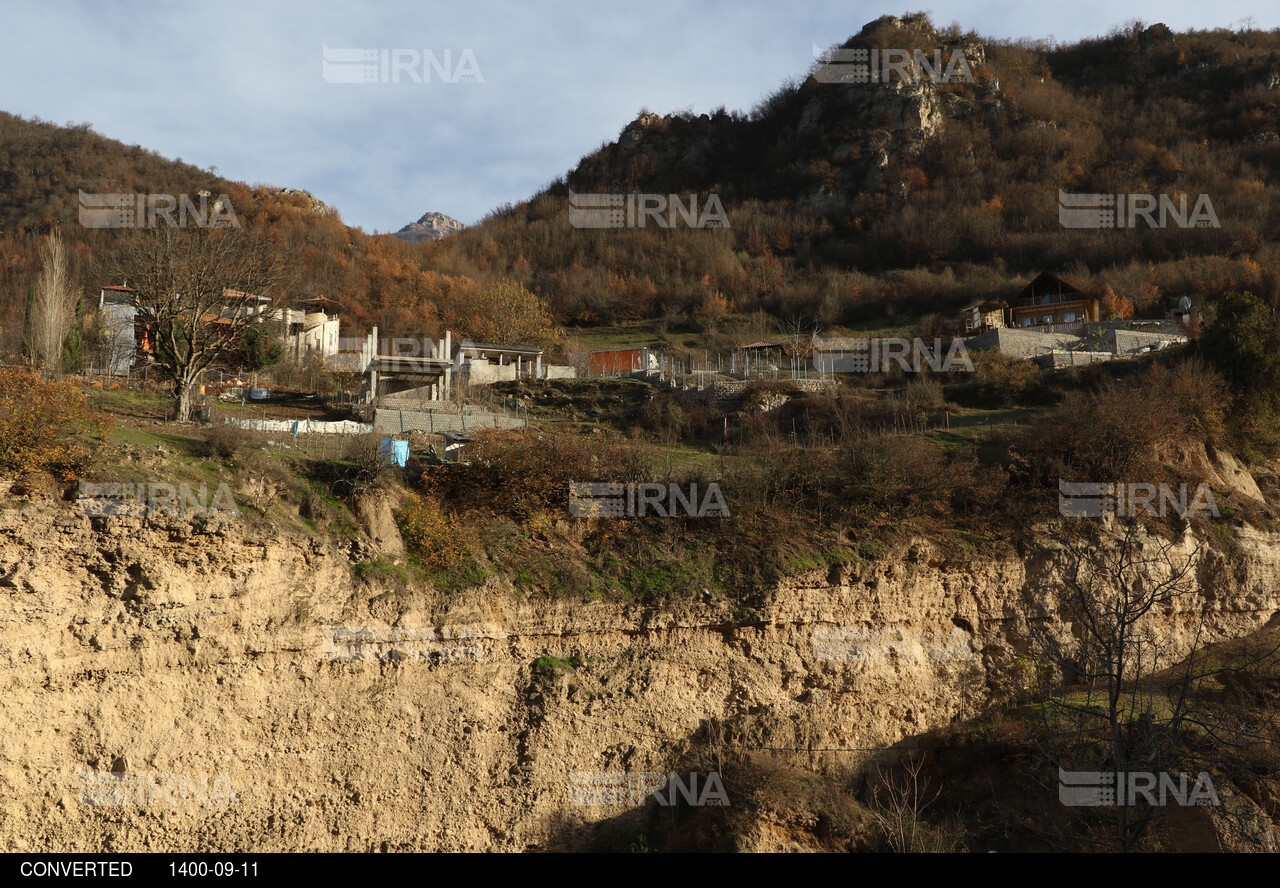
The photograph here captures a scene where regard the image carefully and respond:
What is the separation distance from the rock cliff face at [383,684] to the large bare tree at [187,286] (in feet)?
29.3

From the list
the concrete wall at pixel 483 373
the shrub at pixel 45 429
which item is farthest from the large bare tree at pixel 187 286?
the concrete wall at pixel 483 373

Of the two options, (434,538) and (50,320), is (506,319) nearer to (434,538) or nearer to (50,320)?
(50,320)

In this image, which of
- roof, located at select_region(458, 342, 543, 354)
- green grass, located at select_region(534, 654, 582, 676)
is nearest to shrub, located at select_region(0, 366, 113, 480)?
green grass, located at select_region(534, 654, 582, 676)

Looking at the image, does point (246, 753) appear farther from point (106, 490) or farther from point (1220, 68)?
point (1220, 68)

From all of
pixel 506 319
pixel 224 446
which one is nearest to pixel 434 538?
pixel 224 446

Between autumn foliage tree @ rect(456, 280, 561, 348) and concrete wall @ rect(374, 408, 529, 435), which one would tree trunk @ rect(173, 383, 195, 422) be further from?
autumn foliage tree @ rect(456, 280, 561, 348)

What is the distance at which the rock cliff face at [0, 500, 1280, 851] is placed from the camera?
13.0 m

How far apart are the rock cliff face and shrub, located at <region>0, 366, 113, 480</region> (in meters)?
0.81

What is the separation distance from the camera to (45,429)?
45.0 ft

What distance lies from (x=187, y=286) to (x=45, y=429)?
31.8 feet

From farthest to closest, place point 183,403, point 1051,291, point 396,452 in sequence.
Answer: point 1051,291, point 183,403, point 396,452

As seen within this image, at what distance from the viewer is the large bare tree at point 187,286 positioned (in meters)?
21.8

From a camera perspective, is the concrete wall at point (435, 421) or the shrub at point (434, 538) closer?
the shrub at point (434, 538)

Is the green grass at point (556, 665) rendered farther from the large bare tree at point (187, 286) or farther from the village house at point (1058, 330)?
the village house at point (1058, 330)
